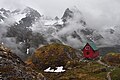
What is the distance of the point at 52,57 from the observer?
154 m

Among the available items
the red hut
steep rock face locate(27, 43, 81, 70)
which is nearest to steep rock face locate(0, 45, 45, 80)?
steep rock face locate(27, 43, 81, 70)

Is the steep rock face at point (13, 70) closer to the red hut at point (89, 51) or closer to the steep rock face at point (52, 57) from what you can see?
the steep rock face at point (52, 57)

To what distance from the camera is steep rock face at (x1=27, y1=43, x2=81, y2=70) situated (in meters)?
150

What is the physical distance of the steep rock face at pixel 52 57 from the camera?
149875mm

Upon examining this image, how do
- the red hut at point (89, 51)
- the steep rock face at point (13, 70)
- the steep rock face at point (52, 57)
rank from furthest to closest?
the red hut at point (89, 51) < the steep rock face at point (52, 57) < the steep rock face at point (13, 70)

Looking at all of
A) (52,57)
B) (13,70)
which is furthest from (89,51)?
(13,70)

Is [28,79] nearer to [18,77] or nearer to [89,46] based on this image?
[18,77]

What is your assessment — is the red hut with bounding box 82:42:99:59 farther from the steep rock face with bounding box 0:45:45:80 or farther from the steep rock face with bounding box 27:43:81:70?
the steep rock face with bounding box 0:45:45:80

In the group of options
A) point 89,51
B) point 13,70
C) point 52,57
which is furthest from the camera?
point 89,51

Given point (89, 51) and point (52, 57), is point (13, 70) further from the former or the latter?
point (89, 51)

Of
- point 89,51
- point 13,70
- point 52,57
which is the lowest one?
point 13,70

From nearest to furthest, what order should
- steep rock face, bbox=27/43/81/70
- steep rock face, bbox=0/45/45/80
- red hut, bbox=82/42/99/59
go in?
steep rock face, bbox=0/45/45/80 → steep rock face, bbox=27/43/81/70 → red hut, bbox=82/42/99/59

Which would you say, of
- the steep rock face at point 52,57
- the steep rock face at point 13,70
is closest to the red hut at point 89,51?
the steep rock face at point 52,57

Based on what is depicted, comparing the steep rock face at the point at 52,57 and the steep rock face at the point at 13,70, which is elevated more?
the steep rock face at the point at 52,57
